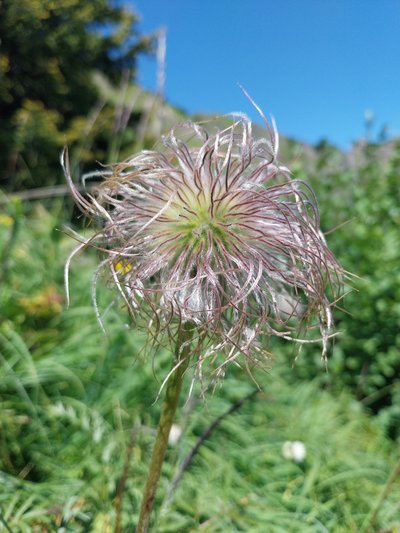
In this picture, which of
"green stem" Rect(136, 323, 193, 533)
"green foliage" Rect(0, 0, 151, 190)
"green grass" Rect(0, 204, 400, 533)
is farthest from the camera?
"green foliage" Rect(0, 0, 151, 190)

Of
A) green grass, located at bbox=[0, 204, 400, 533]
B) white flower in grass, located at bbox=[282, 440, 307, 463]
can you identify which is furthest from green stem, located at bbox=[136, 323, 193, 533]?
white flower in grass, located at bbox=[282, 440, 307, 463]

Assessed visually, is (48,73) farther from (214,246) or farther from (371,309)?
(214,246)

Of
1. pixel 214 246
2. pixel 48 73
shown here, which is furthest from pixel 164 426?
pixel 48 73

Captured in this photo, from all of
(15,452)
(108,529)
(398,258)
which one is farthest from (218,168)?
(398,258)

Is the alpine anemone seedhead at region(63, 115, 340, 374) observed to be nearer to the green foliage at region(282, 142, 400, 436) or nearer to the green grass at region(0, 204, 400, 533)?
the green grass at region(0, 204, 400, 533)

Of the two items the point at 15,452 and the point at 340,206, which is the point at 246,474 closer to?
the point at 15,452

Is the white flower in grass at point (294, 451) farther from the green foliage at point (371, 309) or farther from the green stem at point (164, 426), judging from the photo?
the green stem at point (164, 426)

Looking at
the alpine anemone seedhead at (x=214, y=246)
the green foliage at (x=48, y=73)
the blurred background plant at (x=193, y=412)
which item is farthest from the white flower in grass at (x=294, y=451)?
the green foliage at (x=48, y=73)
